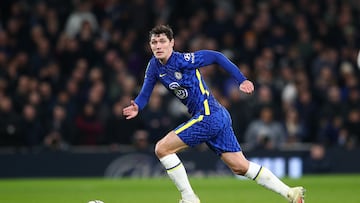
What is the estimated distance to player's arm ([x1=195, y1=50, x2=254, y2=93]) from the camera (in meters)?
9.35

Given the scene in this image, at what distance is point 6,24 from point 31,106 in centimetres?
299

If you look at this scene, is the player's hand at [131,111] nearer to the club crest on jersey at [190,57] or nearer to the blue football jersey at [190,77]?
the blue football jersey at [190,77]

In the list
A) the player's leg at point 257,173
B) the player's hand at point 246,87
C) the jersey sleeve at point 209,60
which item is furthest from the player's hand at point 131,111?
the player's hand at point 246,87

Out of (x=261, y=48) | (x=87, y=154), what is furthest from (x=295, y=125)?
(x=87, y=154)

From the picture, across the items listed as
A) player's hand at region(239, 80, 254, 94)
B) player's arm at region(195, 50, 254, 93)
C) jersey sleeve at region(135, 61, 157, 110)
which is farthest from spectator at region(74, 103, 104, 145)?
player's hand at region(239, 80, 254, 94)

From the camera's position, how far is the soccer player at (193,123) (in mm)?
9617

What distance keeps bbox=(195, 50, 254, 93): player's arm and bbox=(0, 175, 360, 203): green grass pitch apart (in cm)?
327

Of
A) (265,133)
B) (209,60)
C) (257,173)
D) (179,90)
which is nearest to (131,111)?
(179,90)

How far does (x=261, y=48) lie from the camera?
20.0m

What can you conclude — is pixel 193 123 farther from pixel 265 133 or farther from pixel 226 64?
pixel 265 133

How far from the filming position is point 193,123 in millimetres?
9695

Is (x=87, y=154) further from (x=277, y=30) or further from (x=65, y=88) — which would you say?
(x=277, y=30)

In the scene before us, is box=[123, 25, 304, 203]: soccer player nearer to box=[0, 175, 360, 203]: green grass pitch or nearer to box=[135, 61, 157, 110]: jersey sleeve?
box=[135, 61, 157, 110]: jersey sleeve

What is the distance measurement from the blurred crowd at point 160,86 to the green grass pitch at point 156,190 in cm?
104
